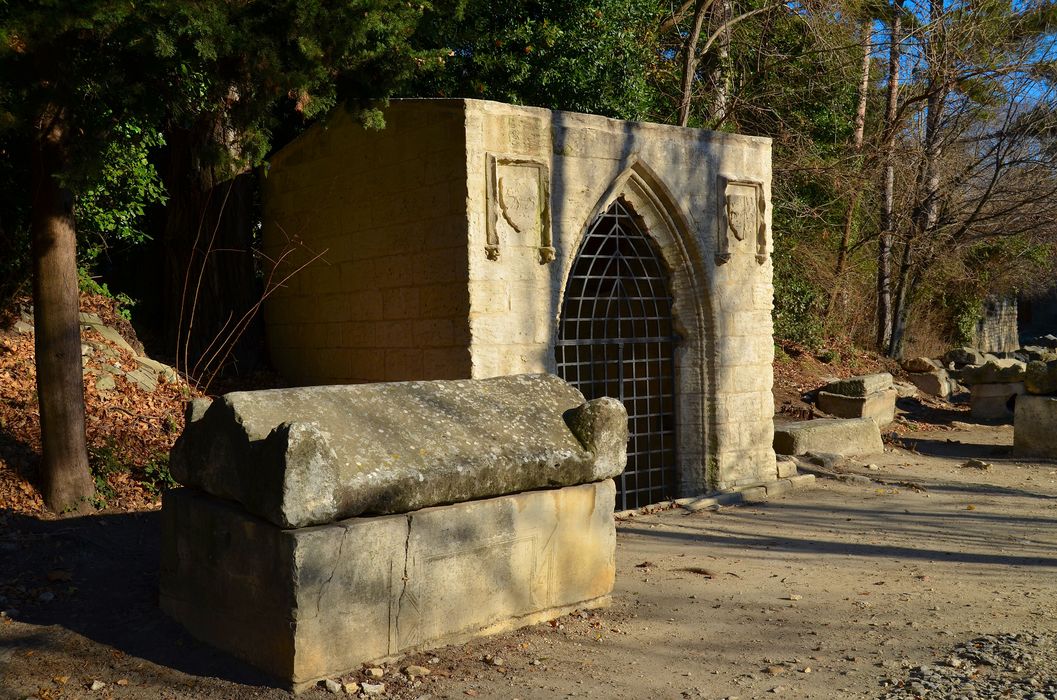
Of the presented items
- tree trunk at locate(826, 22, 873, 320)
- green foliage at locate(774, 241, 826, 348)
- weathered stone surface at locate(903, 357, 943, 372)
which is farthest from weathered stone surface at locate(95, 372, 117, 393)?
weathered stone surface at locate(903, 357, 943, 372)

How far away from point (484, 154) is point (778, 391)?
8276 millimetres

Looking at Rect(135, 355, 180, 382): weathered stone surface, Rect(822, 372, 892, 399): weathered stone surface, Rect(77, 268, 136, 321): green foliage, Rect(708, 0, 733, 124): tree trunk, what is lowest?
Rect(822, 372, 892, 399): weathered stone surface

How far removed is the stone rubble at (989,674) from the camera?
3.73m

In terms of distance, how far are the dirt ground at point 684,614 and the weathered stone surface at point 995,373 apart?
6.61 metres

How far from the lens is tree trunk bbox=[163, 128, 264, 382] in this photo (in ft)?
31.1

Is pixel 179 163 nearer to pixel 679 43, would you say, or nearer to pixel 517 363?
pixel 517 363

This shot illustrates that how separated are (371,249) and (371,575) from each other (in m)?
4.37

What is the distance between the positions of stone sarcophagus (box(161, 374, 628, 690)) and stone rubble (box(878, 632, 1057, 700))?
5.03 feet

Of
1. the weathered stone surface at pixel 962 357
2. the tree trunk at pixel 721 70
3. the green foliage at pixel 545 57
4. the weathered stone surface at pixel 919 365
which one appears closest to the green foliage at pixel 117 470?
the green foliage at pixel 545 57

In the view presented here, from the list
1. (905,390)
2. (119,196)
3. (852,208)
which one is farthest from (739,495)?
(852,208)

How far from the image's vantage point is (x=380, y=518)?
3.75m

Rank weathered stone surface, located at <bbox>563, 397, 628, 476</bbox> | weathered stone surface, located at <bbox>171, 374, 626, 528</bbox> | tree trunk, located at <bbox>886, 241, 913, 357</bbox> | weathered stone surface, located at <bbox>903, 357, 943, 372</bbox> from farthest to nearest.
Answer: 1. tree trunk, located at <bbox>886, 241, 913, 357</bbox>
2. weathered stone surface, located at <bbox>903, 357, 943, 372</bbox>
3. weathered stone surface, located at <bbox>563, 397, 628, 476</bbox>
4. weathered stone surface, located at <bbox>171, 374, 626, 528</bbox>

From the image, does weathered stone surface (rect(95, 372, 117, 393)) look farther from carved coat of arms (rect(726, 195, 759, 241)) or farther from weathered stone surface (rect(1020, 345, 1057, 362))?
weathered stone surface (rect(1020, 345, 1057, 362))

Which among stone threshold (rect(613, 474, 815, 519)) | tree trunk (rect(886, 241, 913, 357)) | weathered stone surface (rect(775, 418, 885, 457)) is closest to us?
stone threshold (rect(613, 474, 815, 519))
